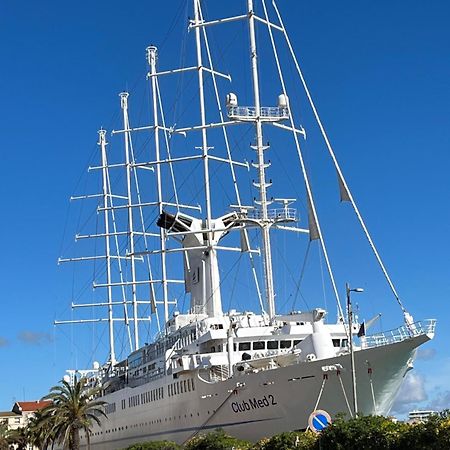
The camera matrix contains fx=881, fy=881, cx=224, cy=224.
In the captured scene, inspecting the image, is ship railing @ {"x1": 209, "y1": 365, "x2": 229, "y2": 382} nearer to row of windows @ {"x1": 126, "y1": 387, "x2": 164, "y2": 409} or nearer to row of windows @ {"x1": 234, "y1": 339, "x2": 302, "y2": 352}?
row of windows @ {"x1": 234, "y1": 339, "x2": 302, "y2": 352}

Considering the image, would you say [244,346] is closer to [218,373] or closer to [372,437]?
[218,373]

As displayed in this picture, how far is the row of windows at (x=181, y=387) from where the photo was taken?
154ft

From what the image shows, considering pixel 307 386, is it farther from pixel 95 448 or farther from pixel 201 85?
pixel 95 448

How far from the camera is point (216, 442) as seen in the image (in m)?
40.3

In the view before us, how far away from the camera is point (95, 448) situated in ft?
235

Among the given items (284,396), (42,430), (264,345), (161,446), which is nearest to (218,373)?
(264,345)

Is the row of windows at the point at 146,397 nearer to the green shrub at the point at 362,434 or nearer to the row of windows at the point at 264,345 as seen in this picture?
the row of windows at the point at 264,345

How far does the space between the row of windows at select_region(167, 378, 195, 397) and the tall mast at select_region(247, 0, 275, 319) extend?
18.3ft

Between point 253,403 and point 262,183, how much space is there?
42.5 feet

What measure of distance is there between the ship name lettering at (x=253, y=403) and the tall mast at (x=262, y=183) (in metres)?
6.07

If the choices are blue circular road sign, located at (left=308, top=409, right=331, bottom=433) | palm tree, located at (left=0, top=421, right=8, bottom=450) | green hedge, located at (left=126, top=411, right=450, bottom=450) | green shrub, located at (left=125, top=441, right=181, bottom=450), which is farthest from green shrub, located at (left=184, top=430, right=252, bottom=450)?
palm tree, located at (left=0, top=421, right=8, bottom=450)

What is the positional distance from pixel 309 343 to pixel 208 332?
7692 millimetres

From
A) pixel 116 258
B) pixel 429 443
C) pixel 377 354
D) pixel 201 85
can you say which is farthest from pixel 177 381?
pixel 116 258

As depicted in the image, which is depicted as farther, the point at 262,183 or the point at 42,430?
the point at 42,430
